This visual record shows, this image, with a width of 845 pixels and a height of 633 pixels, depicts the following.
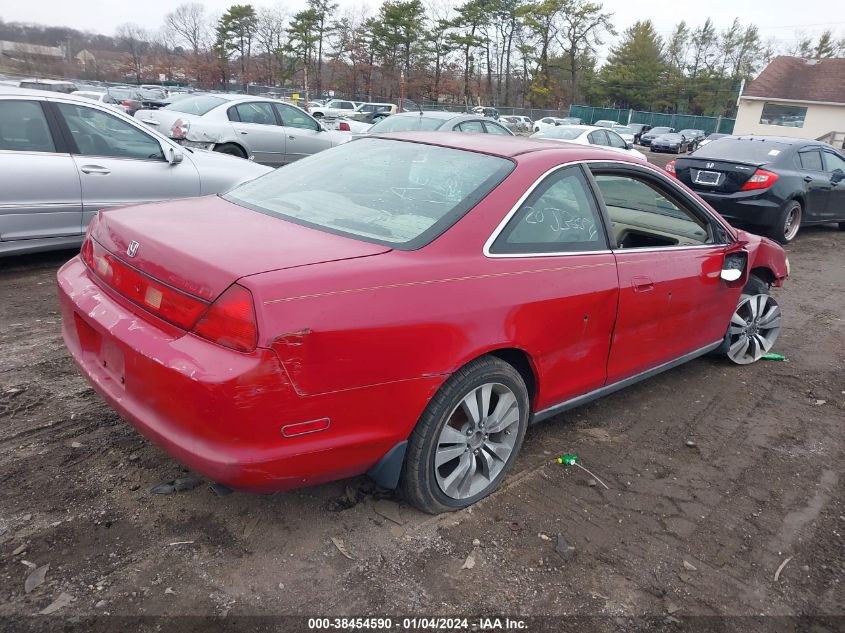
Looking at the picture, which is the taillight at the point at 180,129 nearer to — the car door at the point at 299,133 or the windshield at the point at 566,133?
the car door at the point at 299,133

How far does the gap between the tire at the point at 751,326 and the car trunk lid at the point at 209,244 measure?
319 centimetres

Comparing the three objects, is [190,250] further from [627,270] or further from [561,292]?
[627,270]

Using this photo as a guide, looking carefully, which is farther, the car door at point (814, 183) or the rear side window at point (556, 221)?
the car door at point (814, 183)

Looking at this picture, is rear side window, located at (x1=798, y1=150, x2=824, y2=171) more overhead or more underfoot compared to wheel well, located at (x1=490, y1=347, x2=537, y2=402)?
more overhead

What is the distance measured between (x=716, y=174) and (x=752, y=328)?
520cm

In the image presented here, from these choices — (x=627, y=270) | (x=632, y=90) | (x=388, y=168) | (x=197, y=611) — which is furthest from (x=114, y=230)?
(x=632, y=90)

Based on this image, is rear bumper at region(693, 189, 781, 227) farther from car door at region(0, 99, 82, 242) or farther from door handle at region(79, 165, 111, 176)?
car door at region(0, 99, 82, 242)

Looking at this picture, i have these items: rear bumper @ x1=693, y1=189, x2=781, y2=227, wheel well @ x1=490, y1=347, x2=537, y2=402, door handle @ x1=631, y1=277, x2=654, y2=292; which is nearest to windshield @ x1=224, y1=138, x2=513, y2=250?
wheel well @ x1=490, y1=347, x2=537, y2=402

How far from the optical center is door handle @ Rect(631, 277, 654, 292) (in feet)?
10.9

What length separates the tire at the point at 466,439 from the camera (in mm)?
2586

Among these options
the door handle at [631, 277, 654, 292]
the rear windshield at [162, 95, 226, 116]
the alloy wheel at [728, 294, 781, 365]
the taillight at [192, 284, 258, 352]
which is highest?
the rear windshield at [162, 95, 226, 116]

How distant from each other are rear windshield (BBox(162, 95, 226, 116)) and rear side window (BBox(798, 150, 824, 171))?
9011mm

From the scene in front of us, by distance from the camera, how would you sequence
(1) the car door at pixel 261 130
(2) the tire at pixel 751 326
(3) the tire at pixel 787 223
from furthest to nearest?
(1) the car door at pixel 261 130
(3) the tire at pixel 787 223
(2) the tire at pixel 751 326

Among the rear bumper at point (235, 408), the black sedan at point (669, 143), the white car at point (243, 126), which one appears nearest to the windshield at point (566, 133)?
the white car at point (243, 126)
